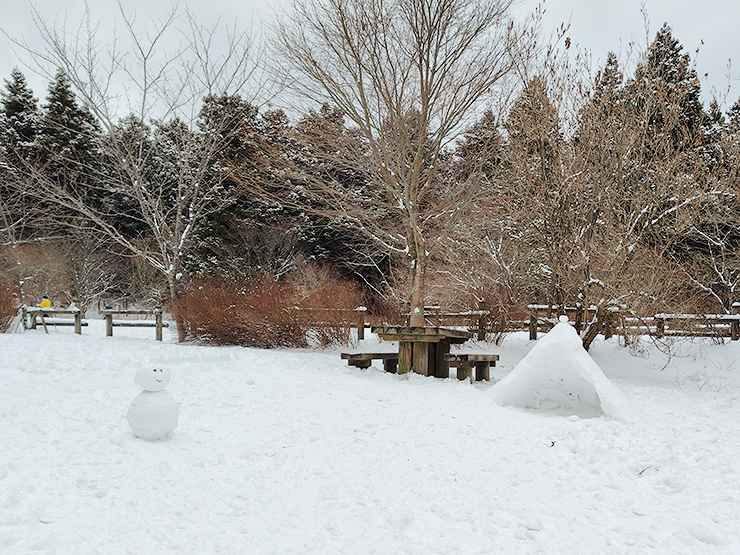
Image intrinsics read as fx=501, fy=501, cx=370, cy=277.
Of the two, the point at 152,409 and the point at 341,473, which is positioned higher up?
the point at 152,409

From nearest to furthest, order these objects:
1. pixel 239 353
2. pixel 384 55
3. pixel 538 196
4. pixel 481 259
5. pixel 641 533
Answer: pixel 641 533 < pixel 239 353 < pixel 538 196 < pixel 384 55 < pixel 481 259

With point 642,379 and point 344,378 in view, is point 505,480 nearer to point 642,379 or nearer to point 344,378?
point 344,378

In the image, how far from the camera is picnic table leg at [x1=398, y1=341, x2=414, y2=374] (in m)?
8.18

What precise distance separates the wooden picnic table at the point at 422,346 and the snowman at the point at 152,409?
13.7 ft

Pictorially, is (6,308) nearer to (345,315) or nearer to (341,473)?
(345,315)

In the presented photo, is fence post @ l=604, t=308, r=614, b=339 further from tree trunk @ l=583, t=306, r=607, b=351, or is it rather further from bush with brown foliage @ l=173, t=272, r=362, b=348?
bush with brown foliage @ l=173, t=272, r=362, b=348

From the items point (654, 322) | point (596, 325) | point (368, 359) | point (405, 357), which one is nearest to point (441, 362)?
point (405, 357)

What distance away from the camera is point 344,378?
24.2ft

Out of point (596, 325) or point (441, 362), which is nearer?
point (441, 362)

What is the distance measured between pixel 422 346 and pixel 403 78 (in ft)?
18.0

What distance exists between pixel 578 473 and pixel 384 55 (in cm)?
876

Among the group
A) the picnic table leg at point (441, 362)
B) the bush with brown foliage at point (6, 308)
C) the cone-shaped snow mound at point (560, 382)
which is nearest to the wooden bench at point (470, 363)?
the picnic table leg at point (441, 362)

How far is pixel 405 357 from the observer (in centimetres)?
820

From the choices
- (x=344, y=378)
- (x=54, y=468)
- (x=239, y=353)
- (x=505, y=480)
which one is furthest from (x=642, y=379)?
(x=54, y=468)
